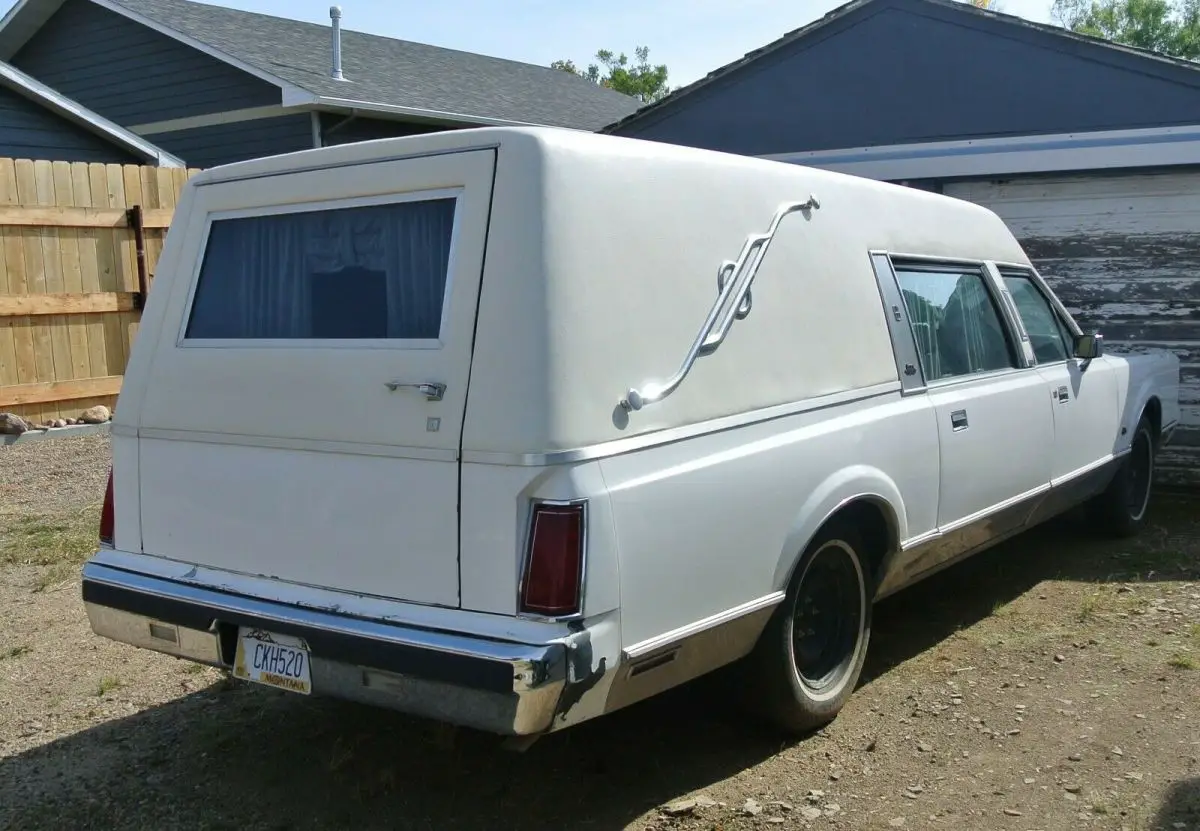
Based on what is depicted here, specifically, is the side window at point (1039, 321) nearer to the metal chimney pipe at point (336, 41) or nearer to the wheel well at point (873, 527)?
the wheel well at point (873, 527)

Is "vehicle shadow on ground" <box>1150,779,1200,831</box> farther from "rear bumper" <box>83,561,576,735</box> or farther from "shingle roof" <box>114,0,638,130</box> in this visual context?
"shingle roof" <box>114,0,638,130</box>

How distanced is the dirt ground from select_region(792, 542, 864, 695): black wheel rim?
0.24 metres

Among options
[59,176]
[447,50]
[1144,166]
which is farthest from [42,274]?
[447,50]

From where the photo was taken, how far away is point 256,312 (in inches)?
154

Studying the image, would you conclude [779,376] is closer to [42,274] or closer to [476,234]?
[476,234]

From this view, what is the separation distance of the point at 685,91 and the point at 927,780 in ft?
24.2

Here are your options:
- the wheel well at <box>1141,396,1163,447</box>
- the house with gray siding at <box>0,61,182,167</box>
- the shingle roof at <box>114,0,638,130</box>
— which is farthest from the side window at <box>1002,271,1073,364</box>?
the house with gray siding at <box>0,61,182,167</box>

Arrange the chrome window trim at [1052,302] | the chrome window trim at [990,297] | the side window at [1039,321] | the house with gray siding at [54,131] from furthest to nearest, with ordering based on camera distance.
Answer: the house with gray siding at [54,131] → the chrome window trim at [1052,302] → the side window at [1039,321] → the chrome window trim at [990,297]

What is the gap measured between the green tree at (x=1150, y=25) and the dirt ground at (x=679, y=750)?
52.5m

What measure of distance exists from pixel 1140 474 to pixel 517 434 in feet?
18.0

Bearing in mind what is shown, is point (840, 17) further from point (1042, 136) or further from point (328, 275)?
point (328, 275)

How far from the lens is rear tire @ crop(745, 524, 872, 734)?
13.0 ft

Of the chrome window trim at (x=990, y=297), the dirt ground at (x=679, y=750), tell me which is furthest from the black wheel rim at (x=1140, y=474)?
the chrome window trim at (x=990, y=297)

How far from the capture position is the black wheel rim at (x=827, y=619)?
4230 millimetres
